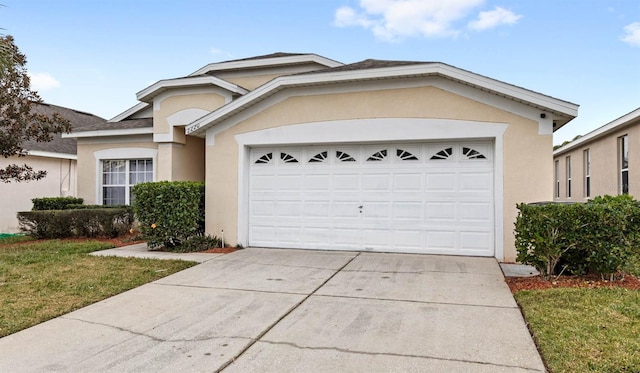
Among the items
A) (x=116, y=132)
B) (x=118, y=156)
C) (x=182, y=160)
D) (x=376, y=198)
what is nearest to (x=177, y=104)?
(x=182, y=160)

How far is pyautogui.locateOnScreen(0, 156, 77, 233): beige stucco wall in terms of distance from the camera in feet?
52.1

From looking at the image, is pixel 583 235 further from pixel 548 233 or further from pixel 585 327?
pixel 585 327

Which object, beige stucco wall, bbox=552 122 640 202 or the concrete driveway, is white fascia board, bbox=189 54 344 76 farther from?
beige stucco wall, bbox=552 122 640 202

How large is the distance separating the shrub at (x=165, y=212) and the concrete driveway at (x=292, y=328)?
2.96 metres

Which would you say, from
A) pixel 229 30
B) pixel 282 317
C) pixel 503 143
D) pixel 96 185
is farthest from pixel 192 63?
pixel 282 317

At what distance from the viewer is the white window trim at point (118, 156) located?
13566 millimetres

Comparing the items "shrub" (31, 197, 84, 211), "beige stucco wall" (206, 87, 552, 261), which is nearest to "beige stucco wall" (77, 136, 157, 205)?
"shrub" (31, 197, 84, 211)

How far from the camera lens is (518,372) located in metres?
3.42

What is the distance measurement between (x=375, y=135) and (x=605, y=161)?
984 cm

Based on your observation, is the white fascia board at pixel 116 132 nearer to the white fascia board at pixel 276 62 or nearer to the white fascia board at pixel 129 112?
the white fascia board at pixel 129 112

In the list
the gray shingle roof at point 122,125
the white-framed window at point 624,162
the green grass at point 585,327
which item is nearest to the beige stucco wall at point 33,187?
the gray shingle roof at point 122,125

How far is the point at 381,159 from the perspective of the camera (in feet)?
31.1

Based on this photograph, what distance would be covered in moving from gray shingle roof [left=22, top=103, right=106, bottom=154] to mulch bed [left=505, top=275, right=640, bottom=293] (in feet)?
47.0

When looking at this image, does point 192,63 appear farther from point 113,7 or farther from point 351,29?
point 351,29
